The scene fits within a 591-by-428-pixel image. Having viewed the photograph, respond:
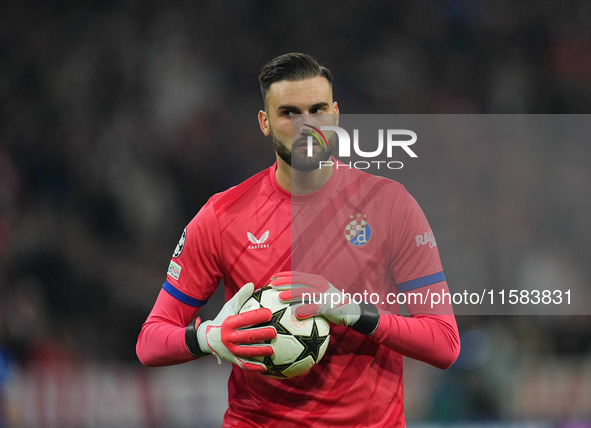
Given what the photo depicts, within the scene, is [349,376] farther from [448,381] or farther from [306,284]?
[448,381]

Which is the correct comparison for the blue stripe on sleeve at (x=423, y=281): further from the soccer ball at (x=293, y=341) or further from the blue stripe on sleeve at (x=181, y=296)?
the blue stripe on sleeve at (x=181, y=296)

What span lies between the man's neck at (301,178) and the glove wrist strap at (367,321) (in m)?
0.61

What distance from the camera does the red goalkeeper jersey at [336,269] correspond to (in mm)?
2953

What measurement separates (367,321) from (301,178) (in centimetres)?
70

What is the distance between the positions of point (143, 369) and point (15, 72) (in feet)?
11.0

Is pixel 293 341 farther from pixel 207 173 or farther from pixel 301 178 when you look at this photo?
pixel 207 173

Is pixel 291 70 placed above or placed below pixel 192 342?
above

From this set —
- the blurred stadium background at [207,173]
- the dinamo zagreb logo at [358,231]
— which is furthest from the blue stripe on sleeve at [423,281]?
the blurred stadium background at [207,173]

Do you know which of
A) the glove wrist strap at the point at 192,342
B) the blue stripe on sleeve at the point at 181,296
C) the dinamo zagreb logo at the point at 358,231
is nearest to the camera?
the glove wrist strap at the point at 192,342

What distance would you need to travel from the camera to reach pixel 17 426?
534 cm

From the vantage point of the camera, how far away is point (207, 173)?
6.71 m

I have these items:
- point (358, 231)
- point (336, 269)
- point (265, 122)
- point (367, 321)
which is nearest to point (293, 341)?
point (367, 321)

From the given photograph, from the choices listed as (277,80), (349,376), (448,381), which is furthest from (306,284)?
(448,381)

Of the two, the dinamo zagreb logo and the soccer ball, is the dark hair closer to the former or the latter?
the dinamo zagreb logo
